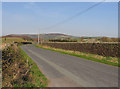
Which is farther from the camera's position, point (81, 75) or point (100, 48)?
point (100, 48)

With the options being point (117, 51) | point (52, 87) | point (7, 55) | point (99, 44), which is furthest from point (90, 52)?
point (52, 87)

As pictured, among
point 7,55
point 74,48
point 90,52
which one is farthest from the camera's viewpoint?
point 74,48

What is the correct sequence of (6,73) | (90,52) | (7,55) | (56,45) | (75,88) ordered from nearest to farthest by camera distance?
(75,88)
(6,73)
(7,55)
(90,52)
(56,45)

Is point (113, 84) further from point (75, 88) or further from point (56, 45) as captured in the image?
point (56, 45)

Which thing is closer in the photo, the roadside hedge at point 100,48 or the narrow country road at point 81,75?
the narrow country road at point 81,75

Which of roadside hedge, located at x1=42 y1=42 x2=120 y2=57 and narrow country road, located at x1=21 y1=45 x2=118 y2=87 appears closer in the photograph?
narrow country road, located at x1=21 y1=45 x2=118 y2=87

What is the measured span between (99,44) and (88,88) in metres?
14.2

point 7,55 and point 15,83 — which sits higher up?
point 7,55

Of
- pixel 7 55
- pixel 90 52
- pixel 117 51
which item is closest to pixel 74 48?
pixel 90 52

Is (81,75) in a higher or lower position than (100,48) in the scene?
lower

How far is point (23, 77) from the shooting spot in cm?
694

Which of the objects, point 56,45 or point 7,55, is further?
point 56,45

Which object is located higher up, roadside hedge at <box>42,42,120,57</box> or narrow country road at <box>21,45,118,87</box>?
roadside hedge at <box>42,42,120,57</box>

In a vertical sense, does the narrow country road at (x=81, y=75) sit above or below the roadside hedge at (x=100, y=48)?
below
